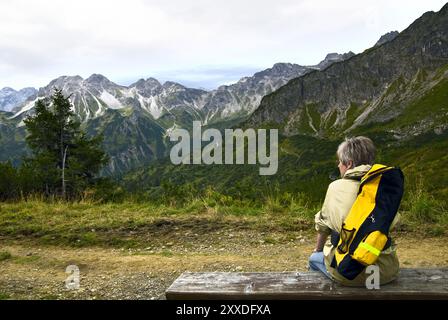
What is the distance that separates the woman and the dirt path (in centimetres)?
307

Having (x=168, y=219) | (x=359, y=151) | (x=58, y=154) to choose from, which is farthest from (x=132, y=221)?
(x=58, y=154)

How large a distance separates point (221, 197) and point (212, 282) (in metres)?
7.64

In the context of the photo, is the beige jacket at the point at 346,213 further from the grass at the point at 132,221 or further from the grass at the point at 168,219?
the grass at the point at 132,221

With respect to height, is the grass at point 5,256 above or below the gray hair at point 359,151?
below

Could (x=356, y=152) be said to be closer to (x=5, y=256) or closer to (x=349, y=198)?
(x=349, y=198)

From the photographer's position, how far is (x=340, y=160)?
4.79 meters

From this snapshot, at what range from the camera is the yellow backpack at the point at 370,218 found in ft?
13.4

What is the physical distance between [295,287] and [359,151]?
5.56 feet

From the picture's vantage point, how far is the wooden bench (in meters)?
4.48

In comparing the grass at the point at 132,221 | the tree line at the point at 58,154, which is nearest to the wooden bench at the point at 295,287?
the grass at the point at 132,221

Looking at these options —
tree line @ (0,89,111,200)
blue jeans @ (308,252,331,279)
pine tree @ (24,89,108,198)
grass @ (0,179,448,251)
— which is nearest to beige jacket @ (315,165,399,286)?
blue jeans @ (308,252,331,279)

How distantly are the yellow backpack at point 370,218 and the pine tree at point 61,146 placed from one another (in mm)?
22701

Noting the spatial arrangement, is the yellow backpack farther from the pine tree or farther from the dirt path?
the pine tree
